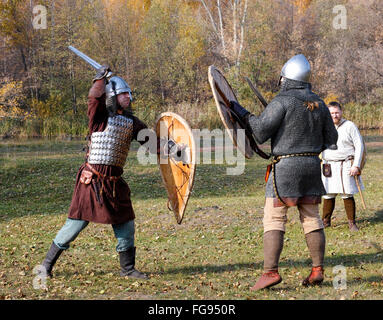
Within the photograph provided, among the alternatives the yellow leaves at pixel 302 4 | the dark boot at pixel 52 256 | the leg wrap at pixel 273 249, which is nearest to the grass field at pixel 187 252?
the dark boot at pixel 52 256

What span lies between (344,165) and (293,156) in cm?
285

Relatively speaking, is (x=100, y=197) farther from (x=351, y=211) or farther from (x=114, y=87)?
(x=351, y=211)

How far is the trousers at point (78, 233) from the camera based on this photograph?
15.6ft

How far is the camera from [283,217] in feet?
14.5

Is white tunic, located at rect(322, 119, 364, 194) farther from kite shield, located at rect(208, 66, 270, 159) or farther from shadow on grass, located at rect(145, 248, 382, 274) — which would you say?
kite shield, located at rect(208, 66, 270, 159)

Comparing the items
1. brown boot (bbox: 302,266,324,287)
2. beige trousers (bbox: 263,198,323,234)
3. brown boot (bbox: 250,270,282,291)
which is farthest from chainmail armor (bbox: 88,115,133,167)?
brown boot (bbox: 302,266,324,287)

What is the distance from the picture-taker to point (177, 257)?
592cm

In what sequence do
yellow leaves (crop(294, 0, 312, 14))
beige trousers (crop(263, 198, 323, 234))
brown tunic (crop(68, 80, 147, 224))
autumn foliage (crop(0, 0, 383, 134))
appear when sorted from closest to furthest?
beige trousers (crop(263, 198, 323, 234)) < brown tunic (crop(68, 80, 147, 224)) < autumn foliage (crop(0, 0, 383, 134)) < yellow leaves (crop(294, 0, 312, 14))

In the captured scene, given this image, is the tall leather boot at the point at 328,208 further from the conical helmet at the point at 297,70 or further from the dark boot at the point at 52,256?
the dark boot at the point at 52,256

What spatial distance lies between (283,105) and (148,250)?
9.20 feet

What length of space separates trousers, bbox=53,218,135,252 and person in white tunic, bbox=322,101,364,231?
3123 mm

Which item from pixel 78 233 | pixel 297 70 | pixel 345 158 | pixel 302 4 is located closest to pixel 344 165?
pixel 345 158

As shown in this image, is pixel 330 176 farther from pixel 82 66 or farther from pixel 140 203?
pixel 82 66

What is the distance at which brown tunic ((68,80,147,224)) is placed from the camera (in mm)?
4637
